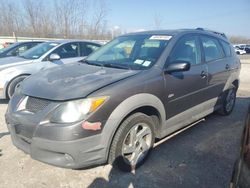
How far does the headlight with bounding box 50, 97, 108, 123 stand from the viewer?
266cm

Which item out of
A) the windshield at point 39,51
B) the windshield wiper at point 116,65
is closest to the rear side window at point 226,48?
the windshield wiper at point 116,65

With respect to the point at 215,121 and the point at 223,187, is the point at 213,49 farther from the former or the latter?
the point at 223,187

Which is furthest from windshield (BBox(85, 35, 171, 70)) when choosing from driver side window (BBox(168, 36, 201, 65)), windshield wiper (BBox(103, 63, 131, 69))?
driver side window (BBox(168, 36, 201, 65))

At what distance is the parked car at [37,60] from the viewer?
6117 mm

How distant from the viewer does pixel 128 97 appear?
2957mm

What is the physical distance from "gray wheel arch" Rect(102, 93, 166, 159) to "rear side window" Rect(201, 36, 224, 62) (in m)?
1.71

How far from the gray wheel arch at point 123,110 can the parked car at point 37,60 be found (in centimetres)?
373

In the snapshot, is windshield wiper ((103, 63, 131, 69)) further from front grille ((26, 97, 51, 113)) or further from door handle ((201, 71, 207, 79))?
door handle ((201, 71, 207, 79))

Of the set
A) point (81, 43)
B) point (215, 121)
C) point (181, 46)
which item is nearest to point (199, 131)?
point (215, 121)

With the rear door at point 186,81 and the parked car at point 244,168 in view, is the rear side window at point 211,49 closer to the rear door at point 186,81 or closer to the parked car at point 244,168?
the rear door at point 186,81

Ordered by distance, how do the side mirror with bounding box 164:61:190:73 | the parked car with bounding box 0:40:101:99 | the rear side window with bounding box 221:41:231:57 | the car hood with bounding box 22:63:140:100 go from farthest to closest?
the parked car with bounding box 0:40:101:99, the rear side window with bounding box 221:41:231:57, the side mirror with bounding box 164:61:190:73, the car hood with bounding box 22:63:140:100

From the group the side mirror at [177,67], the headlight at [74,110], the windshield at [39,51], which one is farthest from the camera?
the windshield at [39,51]

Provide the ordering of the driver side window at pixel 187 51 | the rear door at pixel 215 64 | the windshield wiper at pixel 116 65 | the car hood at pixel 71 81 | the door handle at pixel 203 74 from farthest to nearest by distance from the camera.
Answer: the rear door at pixel 215 64 < the door handle at pixel 203 74 < the driver side window at pixel 187 51 < the windshield wiper at pixel 116 65 < the car hood at pixel 71 81

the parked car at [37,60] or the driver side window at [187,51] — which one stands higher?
the driver side window at [187,51]
